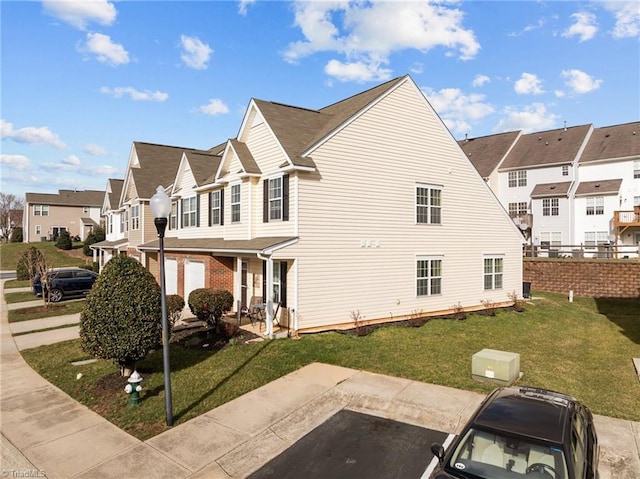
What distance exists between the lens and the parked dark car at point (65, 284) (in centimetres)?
2433

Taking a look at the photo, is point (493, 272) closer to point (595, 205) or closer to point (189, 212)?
point (189, 212)

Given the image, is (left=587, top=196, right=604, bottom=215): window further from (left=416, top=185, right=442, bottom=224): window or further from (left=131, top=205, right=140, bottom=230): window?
(left=131, top=205, right=140, bottom=230): window

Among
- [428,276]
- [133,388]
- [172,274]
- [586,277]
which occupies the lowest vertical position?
[133,388]

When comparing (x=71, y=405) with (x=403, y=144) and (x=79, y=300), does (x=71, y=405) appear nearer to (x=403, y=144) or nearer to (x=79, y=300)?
(x=403, y=144)

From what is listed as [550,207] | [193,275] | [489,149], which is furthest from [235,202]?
[489,149]

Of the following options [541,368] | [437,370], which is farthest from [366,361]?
[541,368]

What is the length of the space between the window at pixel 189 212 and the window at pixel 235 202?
16.9 ft

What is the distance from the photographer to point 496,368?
981cm

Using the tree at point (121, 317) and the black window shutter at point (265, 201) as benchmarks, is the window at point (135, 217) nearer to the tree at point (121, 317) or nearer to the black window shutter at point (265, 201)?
the black window shutter at point (265, 201)

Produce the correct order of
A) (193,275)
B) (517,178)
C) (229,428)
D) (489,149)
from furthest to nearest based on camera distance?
1. (489,149)
2. (517,178)
3. (193,275)
4. (229,428)

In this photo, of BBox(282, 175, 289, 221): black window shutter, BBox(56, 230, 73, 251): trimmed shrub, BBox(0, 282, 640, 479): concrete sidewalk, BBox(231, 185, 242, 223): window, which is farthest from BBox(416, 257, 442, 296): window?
BBox(56, 230, 73, 251): trimmed shrub

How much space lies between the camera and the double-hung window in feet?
67.7

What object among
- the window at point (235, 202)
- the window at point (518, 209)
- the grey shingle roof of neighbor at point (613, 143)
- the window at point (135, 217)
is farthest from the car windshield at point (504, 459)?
the grey shingle roof of neighbor at point (613, 143)

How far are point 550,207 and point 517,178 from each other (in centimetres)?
491
